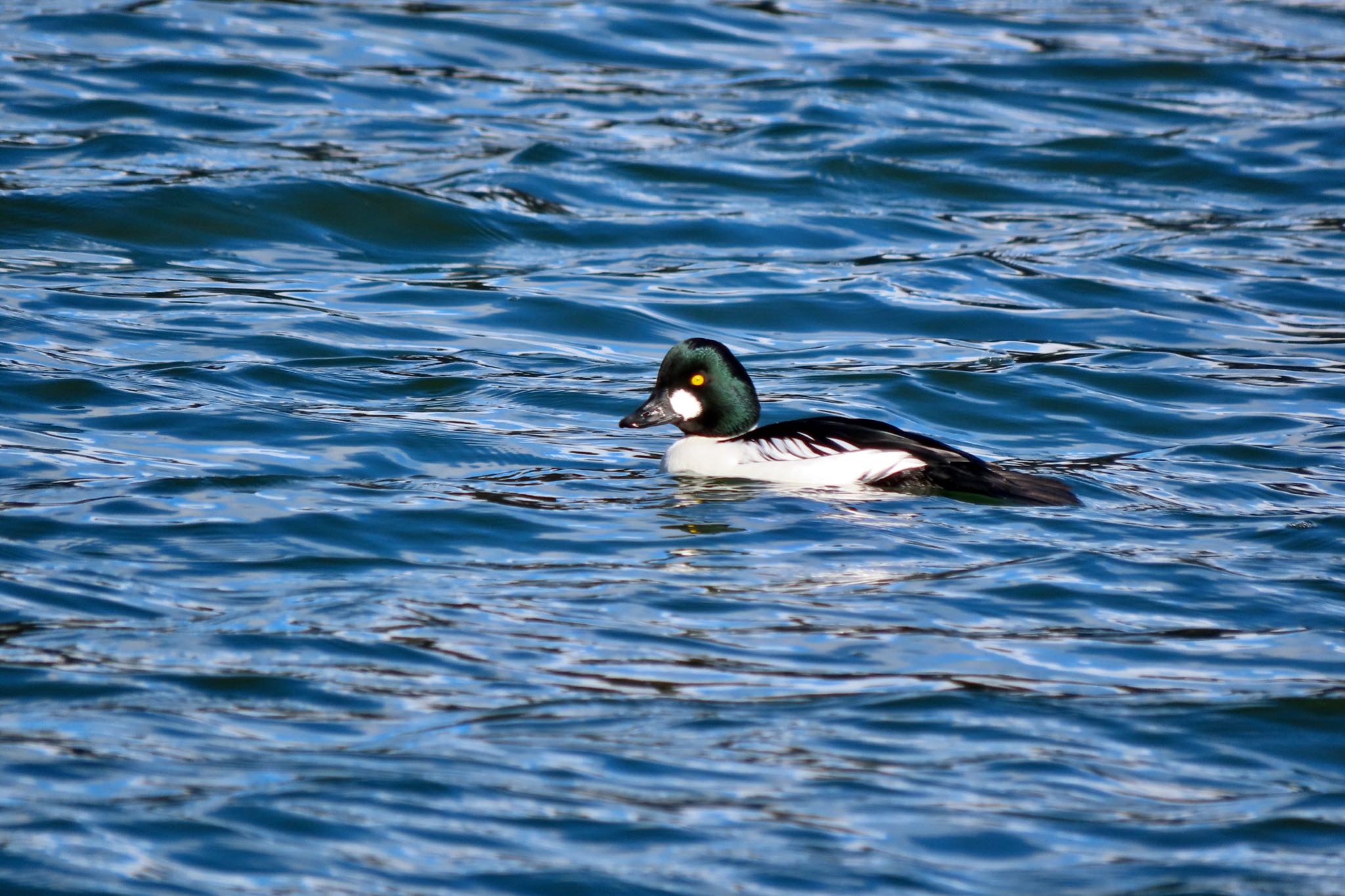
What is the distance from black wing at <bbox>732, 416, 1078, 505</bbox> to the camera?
7668 millimetres

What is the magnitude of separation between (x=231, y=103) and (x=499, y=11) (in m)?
4.35

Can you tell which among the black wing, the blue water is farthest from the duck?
the blue water

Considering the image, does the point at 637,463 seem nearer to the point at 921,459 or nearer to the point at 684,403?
the point at 684,403

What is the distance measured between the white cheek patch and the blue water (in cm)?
36

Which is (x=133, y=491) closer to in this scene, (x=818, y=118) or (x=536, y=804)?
(x=536, y=804)

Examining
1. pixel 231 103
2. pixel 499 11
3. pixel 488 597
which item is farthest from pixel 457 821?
pixel 499 11

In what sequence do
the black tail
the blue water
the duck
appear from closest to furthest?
the blue water < the black tail < the duck

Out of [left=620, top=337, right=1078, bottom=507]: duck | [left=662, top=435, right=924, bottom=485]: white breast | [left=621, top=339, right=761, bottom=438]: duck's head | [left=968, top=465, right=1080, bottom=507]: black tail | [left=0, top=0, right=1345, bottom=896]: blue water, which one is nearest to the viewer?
[left=0, top=0, right=1345, bottom=896]: blue water

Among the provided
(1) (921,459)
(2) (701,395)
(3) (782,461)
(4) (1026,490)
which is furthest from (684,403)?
(4) (1026,490)

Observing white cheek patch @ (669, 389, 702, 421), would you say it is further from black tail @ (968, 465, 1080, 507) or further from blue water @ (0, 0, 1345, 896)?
black tail @ (968, 465, 1080, 507)

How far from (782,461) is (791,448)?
0.09 m

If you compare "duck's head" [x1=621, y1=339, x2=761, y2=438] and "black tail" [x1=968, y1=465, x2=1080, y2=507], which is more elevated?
"duck's head" [x1=621, y1=339, x2=761, y2=438]

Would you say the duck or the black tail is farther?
the duck

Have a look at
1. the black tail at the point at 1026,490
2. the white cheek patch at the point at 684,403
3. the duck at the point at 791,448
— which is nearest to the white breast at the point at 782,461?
the duck at the point at 791,448
